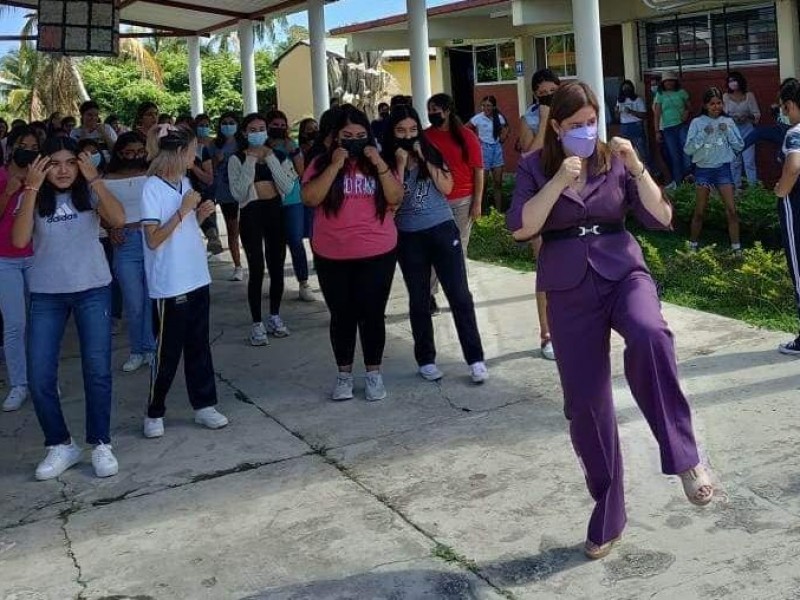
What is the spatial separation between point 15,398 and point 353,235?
7.87 feet

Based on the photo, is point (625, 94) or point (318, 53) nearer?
point (318, 53)

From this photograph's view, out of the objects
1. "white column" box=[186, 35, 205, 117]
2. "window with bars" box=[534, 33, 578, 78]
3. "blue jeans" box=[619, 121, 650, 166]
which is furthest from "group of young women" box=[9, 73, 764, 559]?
"window with bars" box=[534, 33, 578, 78]

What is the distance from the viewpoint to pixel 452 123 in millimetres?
6730

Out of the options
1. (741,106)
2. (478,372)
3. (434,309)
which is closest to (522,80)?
(741,106)

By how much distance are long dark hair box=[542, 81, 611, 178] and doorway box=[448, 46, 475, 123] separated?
18.4 m

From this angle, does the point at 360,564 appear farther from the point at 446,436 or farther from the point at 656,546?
the point at 446,436

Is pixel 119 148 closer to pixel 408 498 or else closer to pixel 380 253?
pixel 380 253

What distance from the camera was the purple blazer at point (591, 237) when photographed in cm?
359

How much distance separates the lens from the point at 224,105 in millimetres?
39562

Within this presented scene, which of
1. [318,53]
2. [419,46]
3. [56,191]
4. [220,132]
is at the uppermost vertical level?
[318,53]

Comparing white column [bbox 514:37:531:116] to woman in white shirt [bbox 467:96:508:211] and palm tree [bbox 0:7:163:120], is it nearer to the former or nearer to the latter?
woman in white shirt [bbox 467:96:508:211]

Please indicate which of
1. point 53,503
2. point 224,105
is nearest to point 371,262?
point 53,503

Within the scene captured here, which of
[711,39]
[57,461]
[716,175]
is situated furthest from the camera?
[711,39]

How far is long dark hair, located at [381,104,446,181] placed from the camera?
19.7 ft
